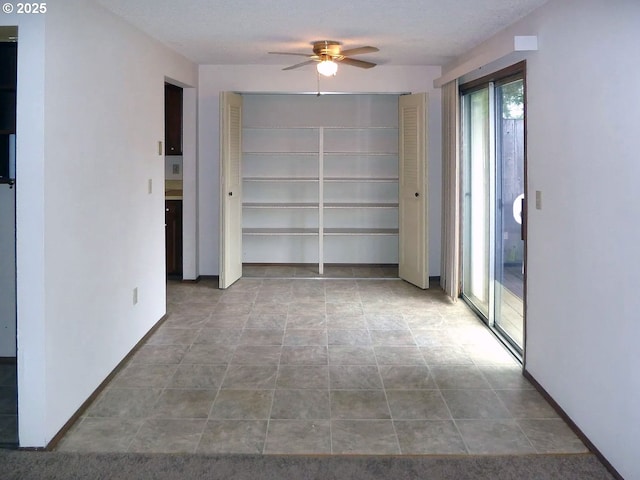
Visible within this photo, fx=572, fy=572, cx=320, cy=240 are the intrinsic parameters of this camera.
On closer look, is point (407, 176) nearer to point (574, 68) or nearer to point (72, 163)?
point (574, 68)

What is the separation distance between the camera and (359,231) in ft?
24.6

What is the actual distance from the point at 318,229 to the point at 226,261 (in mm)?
1651

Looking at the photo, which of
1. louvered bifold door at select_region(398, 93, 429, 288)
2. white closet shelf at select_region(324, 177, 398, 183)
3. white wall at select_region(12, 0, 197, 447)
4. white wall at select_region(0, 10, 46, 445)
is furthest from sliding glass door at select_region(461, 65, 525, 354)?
white wall at select_region(0, 10, 46, 445)

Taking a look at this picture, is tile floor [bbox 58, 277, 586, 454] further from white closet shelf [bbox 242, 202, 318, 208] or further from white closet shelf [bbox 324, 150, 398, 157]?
white closet shelf [bbox 324, 150, 398, 157]

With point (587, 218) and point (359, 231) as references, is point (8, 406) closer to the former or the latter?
point (587, 218)

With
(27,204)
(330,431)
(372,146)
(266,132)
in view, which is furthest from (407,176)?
(27,204)

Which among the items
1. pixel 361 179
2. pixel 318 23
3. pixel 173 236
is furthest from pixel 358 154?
pixel 318 23

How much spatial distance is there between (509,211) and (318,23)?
203 cm

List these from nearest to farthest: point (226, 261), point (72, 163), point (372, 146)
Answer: point (72, 163)
point (226, 261)
point (372, 146)

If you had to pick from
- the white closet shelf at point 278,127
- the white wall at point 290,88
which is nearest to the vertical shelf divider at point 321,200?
the white closet shelf at point 278,127

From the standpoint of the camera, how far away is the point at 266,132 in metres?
7.52

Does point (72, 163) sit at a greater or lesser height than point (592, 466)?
greater

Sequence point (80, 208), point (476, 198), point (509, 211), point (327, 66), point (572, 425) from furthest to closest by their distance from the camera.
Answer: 1. point (476, 198)
2. point (327, 66)
3. point (509, 211)
4. point (80, 208)
5. point (572, 425)

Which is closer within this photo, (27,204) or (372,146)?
(27,204)
